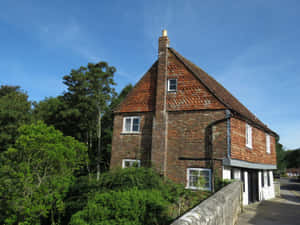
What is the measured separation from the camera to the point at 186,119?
15.4 metres

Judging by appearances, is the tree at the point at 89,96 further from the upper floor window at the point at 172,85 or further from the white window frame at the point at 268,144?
the white window frame at the point at 268,144

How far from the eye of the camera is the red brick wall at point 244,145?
46.6 feet

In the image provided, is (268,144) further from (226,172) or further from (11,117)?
(11,117)

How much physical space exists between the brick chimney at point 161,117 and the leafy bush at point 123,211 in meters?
7.86

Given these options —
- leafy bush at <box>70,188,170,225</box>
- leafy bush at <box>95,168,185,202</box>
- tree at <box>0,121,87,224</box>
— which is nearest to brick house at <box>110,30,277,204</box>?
tree at <box>0,121,87,224</box>

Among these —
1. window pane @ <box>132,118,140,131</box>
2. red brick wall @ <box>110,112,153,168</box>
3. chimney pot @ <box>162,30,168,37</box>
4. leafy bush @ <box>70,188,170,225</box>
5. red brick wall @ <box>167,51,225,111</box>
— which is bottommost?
leafy bush @ <box>70,188,170,225</box>

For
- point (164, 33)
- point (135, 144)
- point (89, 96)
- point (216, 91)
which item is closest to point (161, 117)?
point (135, 144)

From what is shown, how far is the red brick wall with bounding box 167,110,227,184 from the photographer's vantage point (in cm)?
1400

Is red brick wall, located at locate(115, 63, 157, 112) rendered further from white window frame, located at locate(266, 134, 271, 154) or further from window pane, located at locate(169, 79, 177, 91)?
white window frame, located at locate(266, 134, 271, 154)

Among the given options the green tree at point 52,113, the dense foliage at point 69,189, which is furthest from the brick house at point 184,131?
the green tree at point 52,113

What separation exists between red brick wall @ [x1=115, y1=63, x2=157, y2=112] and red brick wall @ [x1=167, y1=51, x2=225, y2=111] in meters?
1.44

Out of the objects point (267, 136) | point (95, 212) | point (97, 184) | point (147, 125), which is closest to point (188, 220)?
point (95, 212)

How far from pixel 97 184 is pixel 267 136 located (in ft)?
57.4

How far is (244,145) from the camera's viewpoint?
1549 cm
